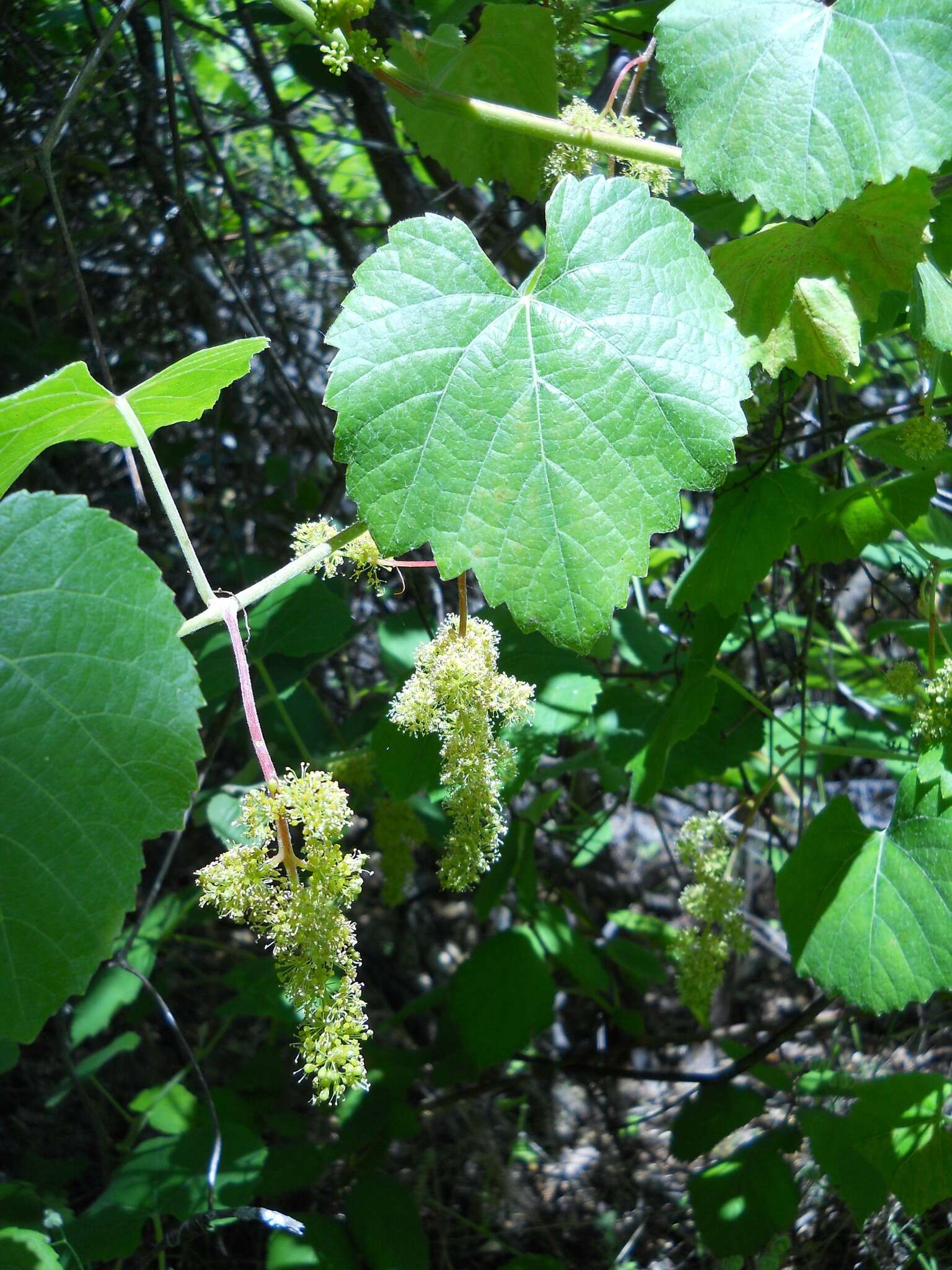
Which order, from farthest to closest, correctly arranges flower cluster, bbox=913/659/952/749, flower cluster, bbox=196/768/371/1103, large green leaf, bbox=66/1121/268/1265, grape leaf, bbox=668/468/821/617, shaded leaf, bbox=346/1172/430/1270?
shaded leaf, bbox=346/1172/430/1270, large green leaf, bbox=66/1121/268/1265, grape leaf, bbox=668/468/821/617, flower cluster, bbox=913/659/952/749, flower cluster, bbox=196/768/371/1103

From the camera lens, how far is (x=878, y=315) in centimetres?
194

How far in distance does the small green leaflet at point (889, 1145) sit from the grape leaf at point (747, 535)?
3.95 feet

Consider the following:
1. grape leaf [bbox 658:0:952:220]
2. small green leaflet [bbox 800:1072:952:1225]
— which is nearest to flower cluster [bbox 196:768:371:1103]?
grape leaf [bbox 658:0:952:220]

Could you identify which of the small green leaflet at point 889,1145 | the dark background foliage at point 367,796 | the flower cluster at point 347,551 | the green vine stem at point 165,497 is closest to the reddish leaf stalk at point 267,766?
the green vine stem at point 165,497

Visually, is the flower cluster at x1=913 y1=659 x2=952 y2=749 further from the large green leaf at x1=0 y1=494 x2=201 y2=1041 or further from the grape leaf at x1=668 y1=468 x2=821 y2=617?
the large green leaf at x1=0 y1=494 x2=201 y2=1041

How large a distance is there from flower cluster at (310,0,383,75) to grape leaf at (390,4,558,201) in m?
0.44

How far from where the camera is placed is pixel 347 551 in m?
1.37

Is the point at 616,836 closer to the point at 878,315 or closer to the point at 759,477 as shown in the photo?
the point at 759,477

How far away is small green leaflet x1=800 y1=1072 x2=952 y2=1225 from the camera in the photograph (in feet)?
7.02

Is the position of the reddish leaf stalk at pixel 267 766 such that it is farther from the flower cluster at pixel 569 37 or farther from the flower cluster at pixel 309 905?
the flower cluster at pixel 569 37

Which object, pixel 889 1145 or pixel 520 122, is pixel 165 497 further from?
pixel 889 1145

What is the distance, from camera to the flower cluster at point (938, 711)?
5.34 ft

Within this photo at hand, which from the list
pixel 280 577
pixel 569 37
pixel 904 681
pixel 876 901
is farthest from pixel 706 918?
pixel 569 37

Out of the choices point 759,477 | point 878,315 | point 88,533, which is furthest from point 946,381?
point 88,533
